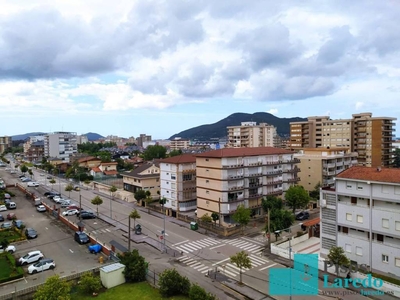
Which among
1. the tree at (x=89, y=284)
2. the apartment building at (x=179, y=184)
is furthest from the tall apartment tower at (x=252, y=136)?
the tree at (x=89, y=284)

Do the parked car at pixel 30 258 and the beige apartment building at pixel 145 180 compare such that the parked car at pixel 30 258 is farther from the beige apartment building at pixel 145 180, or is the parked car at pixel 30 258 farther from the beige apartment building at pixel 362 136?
the beige apartment building at pixel 362 136

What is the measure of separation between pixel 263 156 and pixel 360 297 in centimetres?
2930

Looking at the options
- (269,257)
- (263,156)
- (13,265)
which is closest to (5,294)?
(13,265)

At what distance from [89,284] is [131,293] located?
11.3ft

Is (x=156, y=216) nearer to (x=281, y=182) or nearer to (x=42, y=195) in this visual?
(x=281, y=182)

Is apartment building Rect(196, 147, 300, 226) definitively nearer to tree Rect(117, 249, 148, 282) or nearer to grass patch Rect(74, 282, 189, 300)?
tree Rect(117, 249, 148, 282)

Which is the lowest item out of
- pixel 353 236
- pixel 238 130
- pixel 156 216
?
pixel 156 216

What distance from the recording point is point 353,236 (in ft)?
102

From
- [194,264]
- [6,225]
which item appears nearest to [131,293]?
[194,264]

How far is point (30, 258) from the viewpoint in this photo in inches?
1258

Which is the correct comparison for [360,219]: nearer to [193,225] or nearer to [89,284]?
[193,225]

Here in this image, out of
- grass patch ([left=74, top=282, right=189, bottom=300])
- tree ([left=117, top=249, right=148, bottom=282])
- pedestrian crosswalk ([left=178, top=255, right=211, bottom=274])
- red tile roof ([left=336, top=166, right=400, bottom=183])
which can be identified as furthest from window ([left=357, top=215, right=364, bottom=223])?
tree ([left=117, top=249, right=148, bottom=282])

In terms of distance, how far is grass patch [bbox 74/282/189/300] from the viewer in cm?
2431

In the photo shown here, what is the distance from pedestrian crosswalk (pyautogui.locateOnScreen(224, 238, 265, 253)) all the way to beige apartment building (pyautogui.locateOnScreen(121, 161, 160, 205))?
2921 cm
